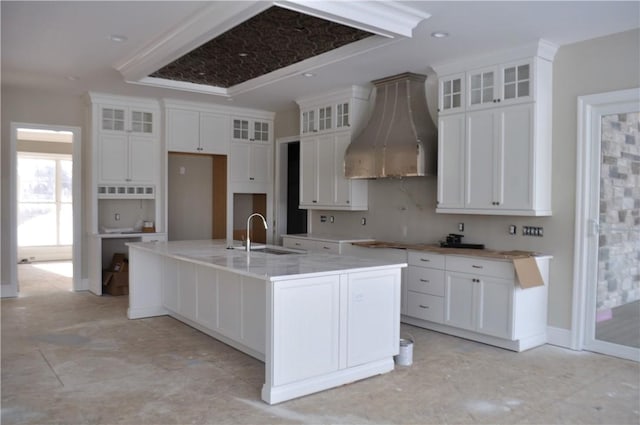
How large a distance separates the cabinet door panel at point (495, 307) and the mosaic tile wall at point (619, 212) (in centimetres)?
80

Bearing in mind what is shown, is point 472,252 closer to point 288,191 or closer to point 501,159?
point 501,159

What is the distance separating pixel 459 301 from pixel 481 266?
0.42 meters

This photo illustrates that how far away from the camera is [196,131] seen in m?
7.30

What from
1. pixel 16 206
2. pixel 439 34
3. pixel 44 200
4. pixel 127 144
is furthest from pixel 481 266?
pixel 44 200

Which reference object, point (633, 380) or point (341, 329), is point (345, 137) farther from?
point (633, 380)

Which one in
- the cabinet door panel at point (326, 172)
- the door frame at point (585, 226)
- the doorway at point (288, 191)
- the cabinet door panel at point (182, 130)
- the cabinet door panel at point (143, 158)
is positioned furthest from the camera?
the doorway at point (288, 191)

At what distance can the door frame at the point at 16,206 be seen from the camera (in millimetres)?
6574

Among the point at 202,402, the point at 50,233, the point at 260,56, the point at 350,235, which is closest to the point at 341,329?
the point at 202,402

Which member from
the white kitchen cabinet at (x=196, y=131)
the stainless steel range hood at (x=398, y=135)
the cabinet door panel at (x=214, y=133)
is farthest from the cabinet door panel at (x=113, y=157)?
the stainless steel range hood at (x=398, y=135)

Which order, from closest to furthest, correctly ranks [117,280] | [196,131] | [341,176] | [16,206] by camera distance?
1. [341,176]
2. [16,206]
3. [117,280]
4. [196,131]

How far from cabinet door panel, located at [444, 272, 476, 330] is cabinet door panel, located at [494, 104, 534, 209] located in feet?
2.57

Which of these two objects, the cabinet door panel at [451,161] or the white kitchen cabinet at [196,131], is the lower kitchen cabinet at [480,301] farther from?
the white kitchen cabinet at [196,131]

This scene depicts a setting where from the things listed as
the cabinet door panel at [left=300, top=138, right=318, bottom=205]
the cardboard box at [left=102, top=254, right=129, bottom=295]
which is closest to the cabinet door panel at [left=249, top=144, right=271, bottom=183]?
the cabinet door panel at [left=300, top=138, right=318, bottom=205]

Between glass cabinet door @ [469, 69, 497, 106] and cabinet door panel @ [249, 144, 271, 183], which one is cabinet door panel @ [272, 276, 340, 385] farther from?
cabinet door panel @ [249, 144, 271, 183]
